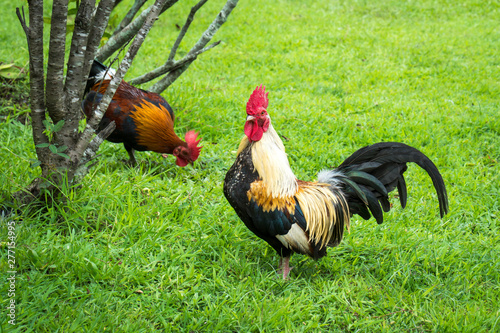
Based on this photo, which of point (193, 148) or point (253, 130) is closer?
point (253, 130)

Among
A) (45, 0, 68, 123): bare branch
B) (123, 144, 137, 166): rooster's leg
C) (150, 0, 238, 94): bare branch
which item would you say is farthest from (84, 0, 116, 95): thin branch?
(150, 0, 238, 94): bare branch

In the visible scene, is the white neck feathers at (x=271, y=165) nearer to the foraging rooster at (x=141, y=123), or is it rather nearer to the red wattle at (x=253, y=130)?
the red wattle at (x=253, y=130)

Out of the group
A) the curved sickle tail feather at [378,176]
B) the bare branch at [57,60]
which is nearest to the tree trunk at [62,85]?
the bare branch at [57,60]

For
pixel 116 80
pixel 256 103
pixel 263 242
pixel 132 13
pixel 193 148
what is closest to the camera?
pixel 256 103

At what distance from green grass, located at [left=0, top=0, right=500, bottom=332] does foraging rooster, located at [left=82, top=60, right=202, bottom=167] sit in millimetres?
276

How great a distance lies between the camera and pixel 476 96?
6.30m

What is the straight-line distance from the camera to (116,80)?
290 centimetres

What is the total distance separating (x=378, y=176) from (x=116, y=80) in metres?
1.96

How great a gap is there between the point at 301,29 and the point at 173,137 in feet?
20.2

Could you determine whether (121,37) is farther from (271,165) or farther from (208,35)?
(271,165)

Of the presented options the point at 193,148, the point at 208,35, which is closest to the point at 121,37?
the point at 208,35

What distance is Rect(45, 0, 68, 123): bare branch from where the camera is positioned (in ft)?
8.52

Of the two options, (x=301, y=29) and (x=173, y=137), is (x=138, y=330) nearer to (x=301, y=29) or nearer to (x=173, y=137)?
(x=173, y=137)

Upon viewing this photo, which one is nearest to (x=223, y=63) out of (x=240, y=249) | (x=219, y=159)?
(x=219, y=159)
